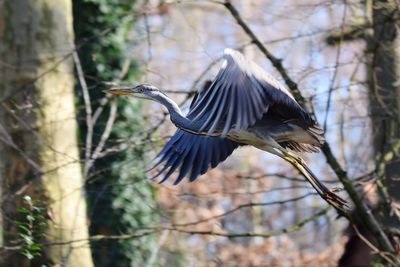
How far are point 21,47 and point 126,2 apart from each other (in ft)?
8.32

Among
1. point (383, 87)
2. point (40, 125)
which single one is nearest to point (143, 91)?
point (40, 125)

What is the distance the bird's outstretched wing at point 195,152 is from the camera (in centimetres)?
618

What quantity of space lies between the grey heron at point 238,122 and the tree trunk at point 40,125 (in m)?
0.75

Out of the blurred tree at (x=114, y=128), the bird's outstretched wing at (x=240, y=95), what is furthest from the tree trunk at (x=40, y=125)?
the bird's outstretched wing at (x=240, y=95)

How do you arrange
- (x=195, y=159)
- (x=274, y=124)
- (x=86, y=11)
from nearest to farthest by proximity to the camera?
(x=274, y=124)
(x=195, y=159)
(x=86, y=11)

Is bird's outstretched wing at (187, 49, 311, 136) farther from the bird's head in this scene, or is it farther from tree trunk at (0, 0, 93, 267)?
tree trunk at (0, 0, 93, 267)

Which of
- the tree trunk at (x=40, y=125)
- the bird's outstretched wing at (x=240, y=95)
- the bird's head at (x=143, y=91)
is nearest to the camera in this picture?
the bird's outstretched wing at (x=240, y=95)

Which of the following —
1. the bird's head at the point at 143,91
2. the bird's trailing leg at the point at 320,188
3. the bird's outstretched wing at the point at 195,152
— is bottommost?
the bird's trailing leg at the point at 320,188

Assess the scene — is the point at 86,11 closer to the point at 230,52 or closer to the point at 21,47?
the point at 21,47

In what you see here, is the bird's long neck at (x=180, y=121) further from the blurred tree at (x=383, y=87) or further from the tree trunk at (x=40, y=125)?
the blurred tree at (x=383, y=87)

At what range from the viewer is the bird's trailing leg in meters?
5.79

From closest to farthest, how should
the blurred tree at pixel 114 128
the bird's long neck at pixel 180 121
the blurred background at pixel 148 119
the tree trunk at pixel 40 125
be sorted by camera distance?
the bird's long neck at pixel 180 121, the blurred background at pixel 148 119, the tree trunk at pixel 40 125, the blurred tree at pixel 114 128

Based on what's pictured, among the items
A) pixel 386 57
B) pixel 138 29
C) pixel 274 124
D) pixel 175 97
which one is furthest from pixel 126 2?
pixel 274 124

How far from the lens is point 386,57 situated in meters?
7.03
